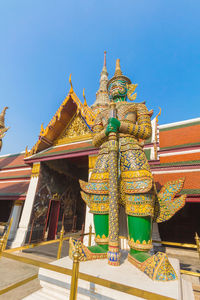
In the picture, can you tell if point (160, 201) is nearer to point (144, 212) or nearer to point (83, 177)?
point (144, 212)

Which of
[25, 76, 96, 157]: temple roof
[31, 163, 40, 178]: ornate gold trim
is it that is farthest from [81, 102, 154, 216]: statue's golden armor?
[31, 163, 40, 178]: ornate gold trim

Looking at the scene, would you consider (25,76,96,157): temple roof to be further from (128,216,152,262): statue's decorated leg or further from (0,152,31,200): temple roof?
(128,216,152,262): statue's decorated leg

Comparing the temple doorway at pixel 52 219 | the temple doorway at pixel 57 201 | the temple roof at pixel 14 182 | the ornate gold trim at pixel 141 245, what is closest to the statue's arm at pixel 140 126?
the ornate gold trim at pixel 141 245

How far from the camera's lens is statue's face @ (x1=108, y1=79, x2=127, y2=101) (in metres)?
3.03

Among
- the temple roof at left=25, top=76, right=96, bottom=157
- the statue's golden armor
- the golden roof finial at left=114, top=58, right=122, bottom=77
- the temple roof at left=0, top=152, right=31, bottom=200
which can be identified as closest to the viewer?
the statue's golden armor

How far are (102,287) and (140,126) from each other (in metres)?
2.21

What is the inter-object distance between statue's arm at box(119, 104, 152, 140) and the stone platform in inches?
75.1

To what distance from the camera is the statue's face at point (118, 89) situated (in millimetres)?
3027

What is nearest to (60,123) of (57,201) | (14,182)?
(57,201)

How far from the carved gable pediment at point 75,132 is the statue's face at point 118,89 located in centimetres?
302

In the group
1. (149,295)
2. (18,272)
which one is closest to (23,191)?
(18,272)

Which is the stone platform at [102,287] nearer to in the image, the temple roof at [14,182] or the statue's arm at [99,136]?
the statue's arm at [99,136]

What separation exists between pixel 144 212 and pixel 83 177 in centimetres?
682

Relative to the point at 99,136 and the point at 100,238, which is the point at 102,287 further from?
the point at 99,136
